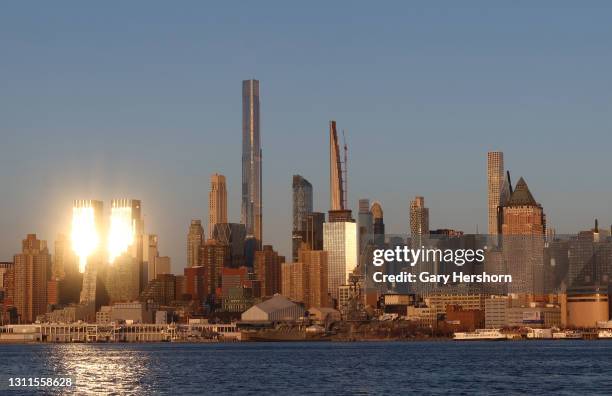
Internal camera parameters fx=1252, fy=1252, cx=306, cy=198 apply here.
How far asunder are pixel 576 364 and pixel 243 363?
42.9m

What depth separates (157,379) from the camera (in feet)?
398

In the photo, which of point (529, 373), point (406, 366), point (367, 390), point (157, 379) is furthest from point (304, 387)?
point (406, 366)

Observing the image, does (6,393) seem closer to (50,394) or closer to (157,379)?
(50,394)

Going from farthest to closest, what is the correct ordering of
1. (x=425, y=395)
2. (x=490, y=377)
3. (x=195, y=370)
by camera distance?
1. (x=195, y=370)
2. (x=490, y=377)
3. (x=425, y=395)

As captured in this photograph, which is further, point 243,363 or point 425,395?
point 243,363

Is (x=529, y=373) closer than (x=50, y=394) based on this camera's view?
No

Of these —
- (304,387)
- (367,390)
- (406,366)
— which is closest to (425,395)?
(367,390)

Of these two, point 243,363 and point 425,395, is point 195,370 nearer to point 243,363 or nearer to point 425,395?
point 243,363

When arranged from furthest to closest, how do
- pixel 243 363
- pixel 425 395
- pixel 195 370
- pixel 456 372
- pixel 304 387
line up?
pixel 243 363
pixel 195 370
pixel 456 372
pixel 304 387
pixel 425 395

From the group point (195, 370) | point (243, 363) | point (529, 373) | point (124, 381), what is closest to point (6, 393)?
point (124, 381)

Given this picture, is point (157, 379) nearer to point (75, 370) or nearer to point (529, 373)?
point (75, 370)

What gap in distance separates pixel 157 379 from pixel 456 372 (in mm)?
30318

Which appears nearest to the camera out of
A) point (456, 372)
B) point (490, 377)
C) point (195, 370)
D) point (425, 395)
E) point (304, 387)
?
point (425, 395)

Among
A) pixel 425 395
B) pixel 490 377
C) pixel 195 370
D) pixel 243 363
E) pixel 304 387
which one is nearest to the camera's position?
pixel 425 395
